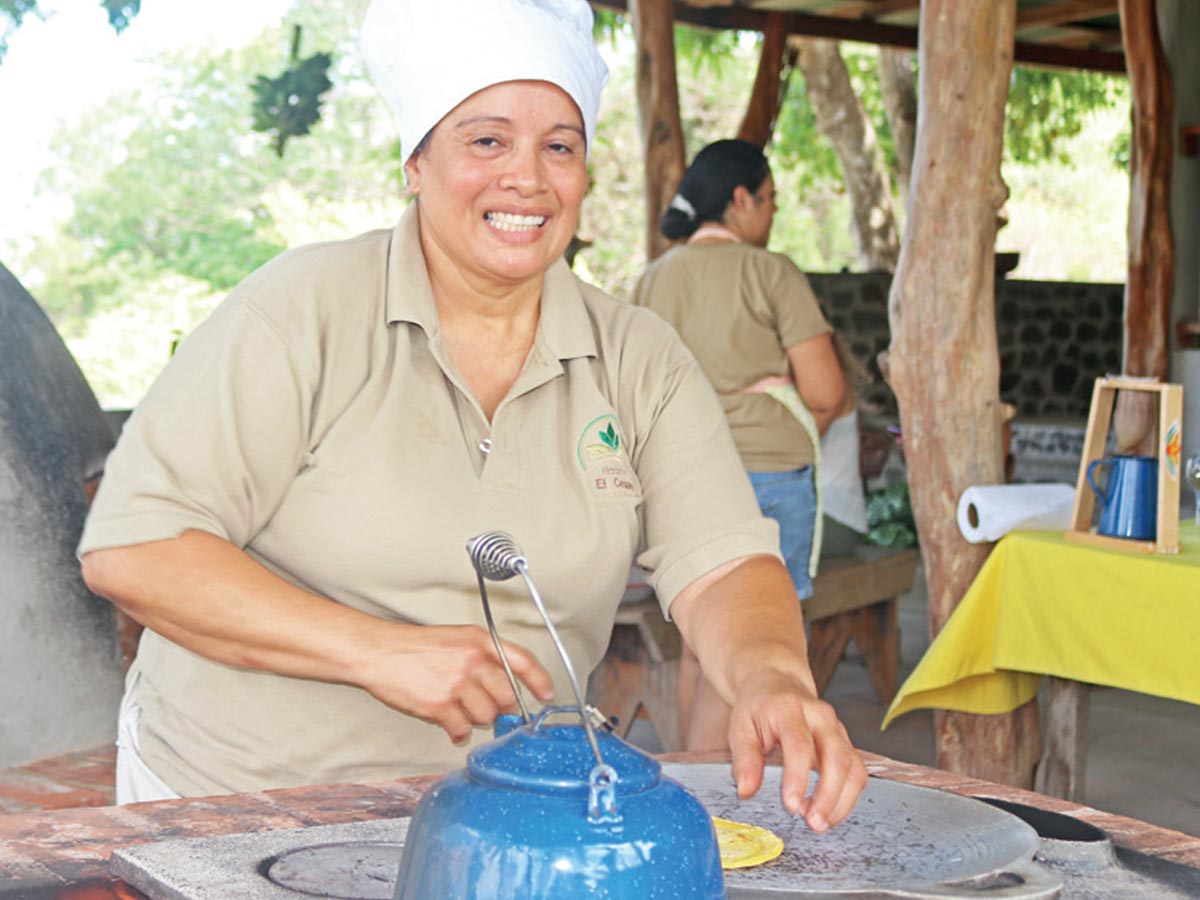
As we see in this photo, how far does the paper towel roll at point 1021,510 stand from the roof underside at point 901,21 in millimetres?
4349

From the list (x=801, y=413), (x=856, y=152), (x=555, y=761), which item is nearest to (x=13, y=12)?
(x=801, y=413)

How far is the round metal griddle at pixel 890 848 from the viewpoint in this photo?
122 centimetres

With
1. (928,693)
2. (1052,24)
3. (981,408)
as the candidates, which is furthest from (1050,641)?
(1052,24)

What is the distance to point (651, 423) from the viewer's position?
1.84 meters

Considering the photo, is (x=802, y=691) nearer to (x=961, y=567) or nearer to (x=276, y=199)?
(x=961, y=567)

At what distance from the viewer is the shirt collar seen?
1740 millimetres

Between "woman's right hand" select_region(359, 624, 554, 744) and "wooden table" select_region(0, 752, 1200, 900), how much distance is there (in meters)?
0.13

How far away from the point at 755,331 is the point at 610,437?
2.34 meters

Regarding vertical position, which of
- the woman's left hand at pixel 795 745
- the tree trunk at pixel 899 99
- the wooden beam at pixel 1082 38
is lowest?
the woman's left hand at pixel 795 745

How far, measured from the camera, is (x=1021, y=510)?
347cm

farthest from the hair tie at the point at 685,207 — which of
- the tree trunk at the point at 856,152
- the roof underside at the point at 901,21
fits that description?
the tree trunk at the point at 856,152

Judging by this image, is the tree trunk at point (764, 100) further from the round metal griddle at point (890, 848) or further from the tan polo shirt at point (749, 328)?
the round metal griddle at point (890, 848)

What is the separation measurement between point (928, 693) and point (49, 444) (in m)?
2.07

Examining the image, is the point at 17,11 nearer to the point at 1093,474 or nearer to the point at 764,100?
the point at 1093,474
